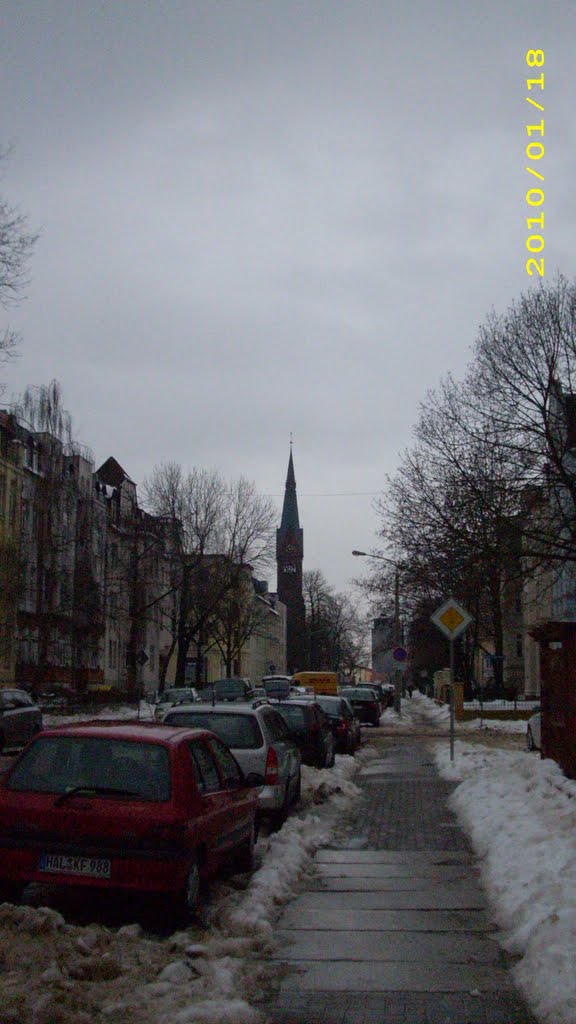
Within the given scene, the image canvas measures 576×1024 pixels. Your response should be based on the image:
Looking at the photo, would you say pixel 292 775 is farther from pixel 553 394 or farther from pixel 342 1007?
pixel 553 394

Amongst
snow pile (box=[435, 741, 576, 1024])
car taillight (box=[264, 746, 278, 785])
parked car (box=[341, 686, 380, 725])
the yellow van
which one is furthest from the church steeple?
car taillight (box=[264, 746, 278, 785])

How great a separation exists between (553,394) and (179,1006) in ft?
76.4

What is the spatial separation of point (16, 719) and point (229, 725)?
1447 centimetres

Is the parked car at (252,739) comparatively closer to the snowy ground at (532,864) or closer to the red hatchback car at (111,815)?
the snowy ground at (532,864)

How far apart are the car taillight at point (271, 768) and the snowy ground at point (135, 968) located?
147 inches

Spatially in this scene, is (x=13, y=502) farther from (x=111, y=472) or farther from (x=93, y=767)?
(x=93, y=767)

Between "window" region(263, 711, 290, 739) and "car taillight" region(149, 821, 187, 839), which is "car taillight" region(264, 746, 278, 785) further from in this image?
"car taillight" region(149, 821, 187, 839)

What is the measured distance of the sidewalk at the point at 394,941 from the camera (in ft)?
20.6

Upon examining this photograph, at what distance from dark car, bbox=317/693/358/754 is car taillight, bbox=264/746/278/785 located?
1162 cm

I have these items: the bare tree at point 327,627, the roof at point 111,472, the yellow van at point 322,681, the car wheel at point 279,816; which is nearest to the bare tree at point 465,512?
the car wheel at point 279,816

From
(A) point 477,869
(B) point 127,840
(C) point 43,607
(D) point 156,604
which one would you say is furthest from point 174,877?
(D) point 156,604

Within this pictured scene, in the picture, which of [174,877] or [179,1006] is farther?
[174,877]

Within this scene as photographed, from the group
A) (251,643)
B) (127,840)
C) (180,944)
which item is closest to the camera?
(180,944)

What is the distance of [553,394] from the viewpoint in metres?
27.5
